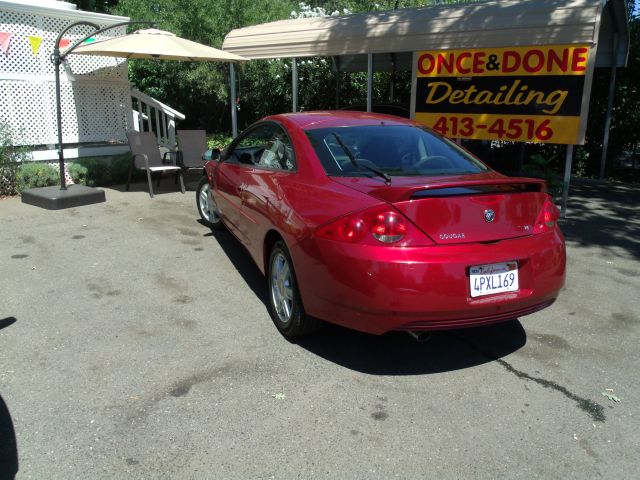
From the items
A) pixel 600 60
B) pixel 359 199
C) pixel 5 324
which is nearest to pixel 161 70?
pixel 600 60

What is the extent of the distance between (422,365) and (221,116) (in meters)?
14.7

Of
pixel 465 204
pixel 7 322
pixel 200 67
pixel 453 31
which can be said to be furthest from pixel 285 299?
pixel 200 67

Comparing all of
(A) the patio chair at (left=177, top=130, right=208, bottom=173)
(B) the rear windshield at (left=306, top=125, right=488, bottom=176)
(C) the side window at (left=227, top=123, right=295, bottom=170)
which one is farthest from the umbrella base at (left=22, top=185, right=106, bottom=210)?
(B) the rear windshield at (left=306, top=125, right=488, bottom=176)

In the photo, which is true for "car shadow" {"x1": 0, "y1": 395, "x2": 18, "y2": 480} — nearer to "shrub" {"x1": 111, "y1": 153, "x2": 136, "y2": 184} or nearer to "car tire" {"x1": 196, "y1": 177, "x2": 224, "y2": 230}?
"car tire" {"x1": 196, "y1": 177, "x2": 224, "y2": 230}

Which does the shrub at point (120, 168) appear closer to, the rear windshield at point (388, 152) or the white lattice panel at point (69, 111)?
the white lattice panel at point (69, 111)

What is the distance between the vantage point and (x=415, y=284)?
3.08 m

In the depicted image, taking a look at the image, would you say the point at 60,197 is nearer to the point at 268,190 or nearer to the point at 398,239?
the point at 268,190

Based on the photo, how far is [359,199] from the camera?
3330 millimetres

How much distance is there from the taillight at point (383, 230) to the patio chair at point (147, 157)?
645cm

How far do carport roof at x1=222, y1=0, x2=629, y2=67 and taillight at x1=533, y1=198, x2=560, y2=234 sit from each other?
14.1 ft

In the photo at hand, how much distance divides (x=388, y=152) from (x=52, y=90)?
790 centimetres

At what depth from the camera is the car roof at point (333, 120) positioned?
14.5 ft

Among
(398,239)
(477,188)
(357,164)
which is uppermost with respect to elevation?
(357,164)

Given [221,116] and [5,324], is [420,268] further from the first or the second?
[221,116]
